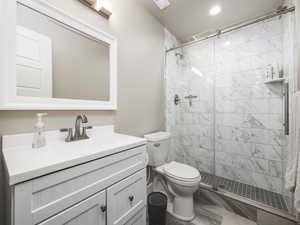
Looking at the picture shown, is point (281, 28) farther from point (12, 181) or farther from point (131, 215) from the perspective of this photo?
point (12, 181)

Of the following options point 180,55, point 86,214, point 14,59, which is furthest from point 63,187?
point 180,55

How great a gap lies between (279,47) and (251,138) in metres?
1.21

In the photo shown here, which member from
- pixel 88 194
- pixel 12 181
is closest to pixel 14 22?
pixel 12 181

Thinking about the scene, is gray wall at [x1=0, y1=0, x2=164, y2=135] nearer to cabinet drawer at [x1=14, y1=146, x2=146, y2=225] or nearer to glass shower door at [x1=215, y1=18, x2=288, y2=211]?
cabinet drawer at [x1=14, y1=146, x2=146, y2=225]

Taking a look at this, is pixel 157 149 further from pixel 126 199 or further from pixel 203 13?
pixel 203 13

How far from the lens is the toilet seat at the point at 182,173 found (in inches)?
53.6

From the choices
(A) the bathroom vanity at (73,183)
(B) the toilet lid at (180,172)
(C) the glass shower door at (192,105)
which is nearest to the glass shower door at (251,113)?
(C) the glass shower door at (192,105)

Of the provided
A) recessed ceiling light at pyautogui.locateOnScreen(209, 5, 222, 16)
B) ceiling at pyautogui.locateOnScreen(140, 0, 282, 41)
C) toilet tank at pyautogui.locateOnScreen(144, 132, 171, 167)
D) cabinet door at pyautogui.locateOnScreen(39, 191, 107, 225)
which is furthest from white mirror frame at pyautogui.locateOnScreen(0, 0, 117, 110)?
recessed ceiling light at pyautogui.locateOnScreen(209, 5, 222, 16)

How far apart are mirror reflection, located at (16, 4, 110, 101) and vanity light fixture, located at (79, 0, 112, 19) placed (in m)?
0.25

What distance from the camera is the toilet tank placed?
5.10 feet

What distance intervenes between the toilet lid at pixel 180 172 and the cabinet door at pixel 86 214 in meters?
0.85

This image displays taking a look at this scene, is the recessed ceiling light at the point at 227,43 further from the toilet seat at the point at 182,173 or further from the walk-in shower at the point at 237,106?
the toilet seat at the point at 182,173

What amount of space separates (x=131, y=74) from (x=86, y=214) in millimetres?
1285

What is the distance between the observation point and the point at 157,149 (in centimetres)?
158
